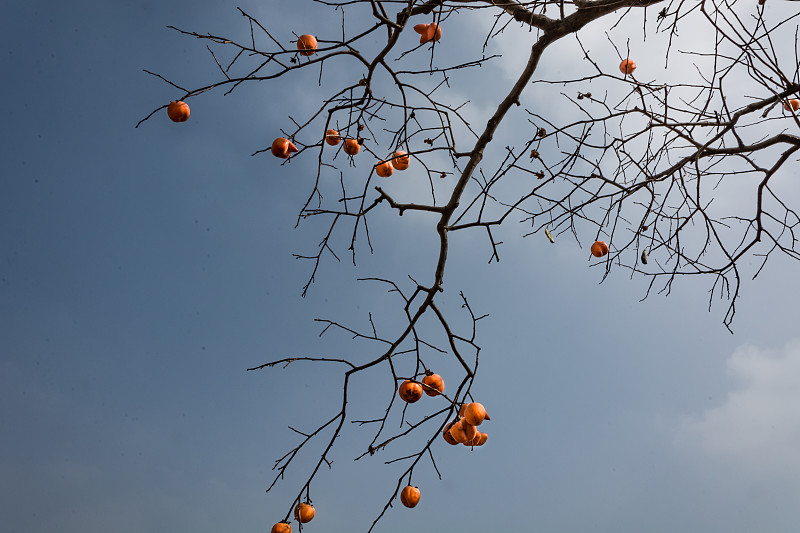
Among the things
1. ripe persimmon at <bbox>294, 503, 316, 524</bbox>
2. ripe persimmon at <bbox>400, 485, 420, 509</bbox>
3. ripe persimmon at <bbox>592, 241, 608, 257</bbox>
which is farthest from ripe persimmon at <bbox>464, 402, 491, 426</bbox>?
ripe persimmon at <bbox>592, 241, 608, 257</bbox>

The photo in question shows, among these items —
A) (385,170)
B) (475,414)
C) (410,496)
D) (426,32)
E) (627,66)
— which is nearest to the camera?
(475,414)

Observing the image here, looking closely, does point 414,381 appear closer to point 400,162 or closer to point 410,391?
point 410,391

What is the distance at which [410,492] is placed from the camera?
2.39m

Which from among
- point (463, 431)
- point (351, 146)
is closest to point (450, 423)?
point (463, 431)

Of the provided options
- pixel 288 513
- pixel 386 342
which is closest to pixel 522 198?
pixel 386 342

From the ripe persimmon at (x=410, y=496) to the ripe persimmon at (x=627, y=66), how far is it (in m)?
2.56

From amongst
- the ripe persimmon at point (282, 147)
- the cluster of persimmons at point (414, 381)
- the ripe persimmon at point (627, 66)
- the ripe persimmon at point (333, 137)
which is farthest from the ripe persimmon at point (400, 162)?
the ripe persimmon at point (627, 66)

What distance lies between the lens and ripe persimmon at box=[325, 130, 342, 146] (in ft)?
9.62

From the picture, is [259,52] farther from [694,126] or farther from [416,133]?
[694,126]

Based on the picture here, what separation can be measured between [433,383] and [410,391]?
0.42 ft

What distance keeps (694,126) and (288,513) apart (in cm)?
255

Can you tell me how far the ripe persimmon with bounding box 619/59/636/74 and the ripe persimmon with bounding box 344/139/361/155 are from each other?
1603 mm

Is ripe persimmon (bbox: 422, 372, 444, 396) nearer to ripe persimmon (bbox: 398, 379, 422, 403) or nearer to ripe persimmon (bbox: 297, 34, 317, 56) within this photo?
Answer: ripe persimmon (bbox: 398, 379, 422, 403)

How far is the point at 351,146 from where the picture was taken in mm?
3031
